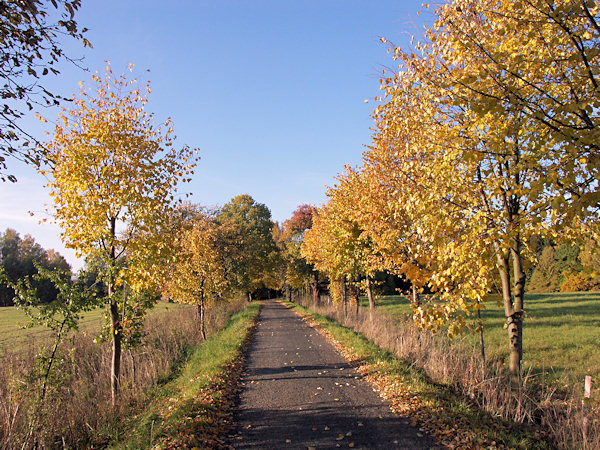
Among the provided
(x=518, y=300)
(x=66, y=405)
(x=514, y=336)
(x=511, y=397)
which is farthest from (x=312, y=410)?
(x=66, y=405)

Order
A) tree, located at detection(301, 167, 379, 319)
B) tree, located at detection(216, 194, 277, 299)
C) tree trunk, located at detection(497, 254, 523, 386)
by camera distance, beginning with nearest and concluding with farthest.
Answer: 1. tree trunk, located at detection(497, 254, 523, 386)
2. tree, located at detection(301, 167, 379, 319)
3. tree, located at detection(216, 194, 277, 299)

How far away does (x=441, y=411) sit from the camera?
228 inches

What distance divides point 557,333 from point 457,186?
13.8 m

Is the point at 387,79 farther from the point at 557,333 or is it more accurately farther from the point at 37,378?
the point at 557,333

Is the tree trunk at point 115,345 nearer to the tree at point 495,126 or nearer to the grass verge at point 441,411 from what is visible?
the grass verge at point 441,411

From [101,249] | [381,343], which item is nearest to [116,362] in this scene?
[101,249]

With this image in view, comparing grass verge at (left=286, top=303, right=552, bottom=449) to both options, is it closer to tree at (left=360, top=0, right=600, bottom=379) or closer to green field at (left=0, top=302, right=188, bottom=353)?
tree at (left=360, top=0, right=600, bottom=379)

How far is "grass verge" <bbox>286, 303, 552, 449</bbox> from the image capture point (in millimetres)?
5004

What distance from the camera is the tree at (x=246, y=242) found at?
92.2 ft

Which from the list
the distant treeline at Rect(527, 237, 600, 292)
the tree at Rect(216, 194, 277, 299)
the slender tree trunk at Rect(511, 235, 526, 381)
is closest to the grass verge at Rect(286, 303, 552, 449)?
the slender tree trunk at Rect(511, 235, 526, 381)

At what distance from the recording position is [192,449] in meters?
4.85

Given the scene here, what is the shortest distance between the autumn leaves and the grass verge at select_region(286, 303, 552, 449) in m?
1.43

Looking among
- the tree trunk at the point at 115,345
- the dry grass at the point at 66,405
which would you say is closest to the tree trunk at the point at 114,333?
the tree trunk at the point at 115,345

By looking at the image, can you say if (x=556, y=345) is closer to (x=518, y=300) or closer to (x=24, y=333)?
(x=518, y=300)
